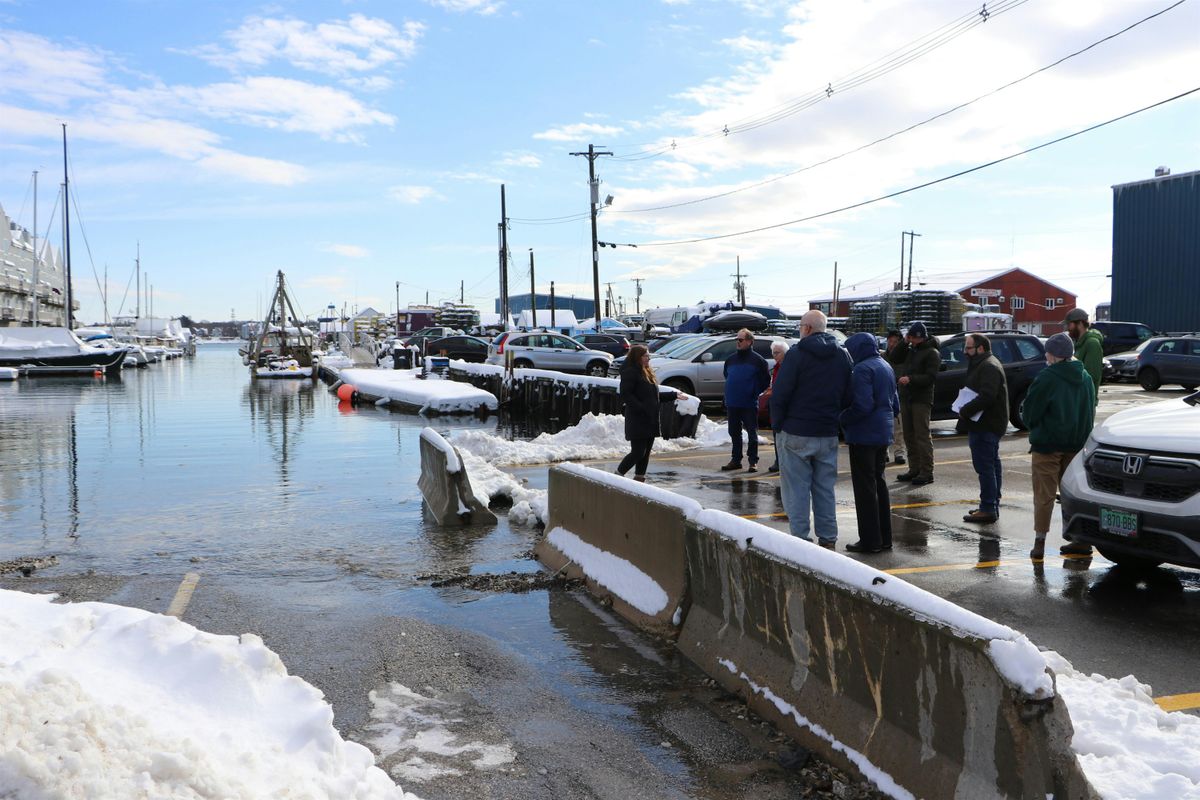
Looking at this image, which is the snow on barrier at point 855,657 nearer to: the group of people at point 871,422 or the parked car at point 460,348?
the group of people at point 871,422

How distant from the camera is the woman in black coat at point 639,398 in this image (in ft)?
37.6

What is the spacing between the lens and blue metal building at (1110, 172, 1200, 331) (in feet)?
130

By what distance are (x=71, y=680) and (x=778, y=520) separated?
7391 millimetres

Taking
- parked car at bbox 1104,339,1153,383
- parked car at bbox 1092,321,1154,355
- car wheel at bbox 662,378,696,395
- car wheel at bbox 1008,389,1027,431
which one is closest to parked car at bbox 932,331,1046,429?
car wheel at bbox 1008,389,1027,431

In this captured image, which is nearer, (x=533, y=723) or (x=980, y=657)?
(x=980, y=657)

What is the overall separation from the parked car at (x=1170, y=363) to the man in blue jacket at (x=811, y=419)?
23559 millimetres

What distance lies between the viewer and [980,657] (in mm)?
3410

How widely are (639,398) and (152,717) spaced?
8.43m

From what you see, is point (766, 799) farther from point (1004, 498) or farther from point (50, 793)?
point (1004, 498)

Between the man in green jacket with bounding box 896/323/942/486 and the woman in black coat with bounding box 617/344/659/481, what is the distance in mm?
3076

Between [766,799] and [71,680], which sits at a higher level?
[71,680]

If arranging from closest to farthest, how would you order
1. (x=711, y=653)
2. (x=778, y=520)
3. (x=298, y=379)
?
(x=711, y=653) < (x=778, y=520) < (x=298, y=379)

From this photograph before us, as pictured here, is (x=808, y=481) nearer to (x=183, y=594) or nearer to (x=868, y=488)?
(x=868, y=488)

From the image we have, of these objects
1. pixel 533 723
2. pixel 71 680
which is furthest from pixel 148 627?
pixel 533 723
